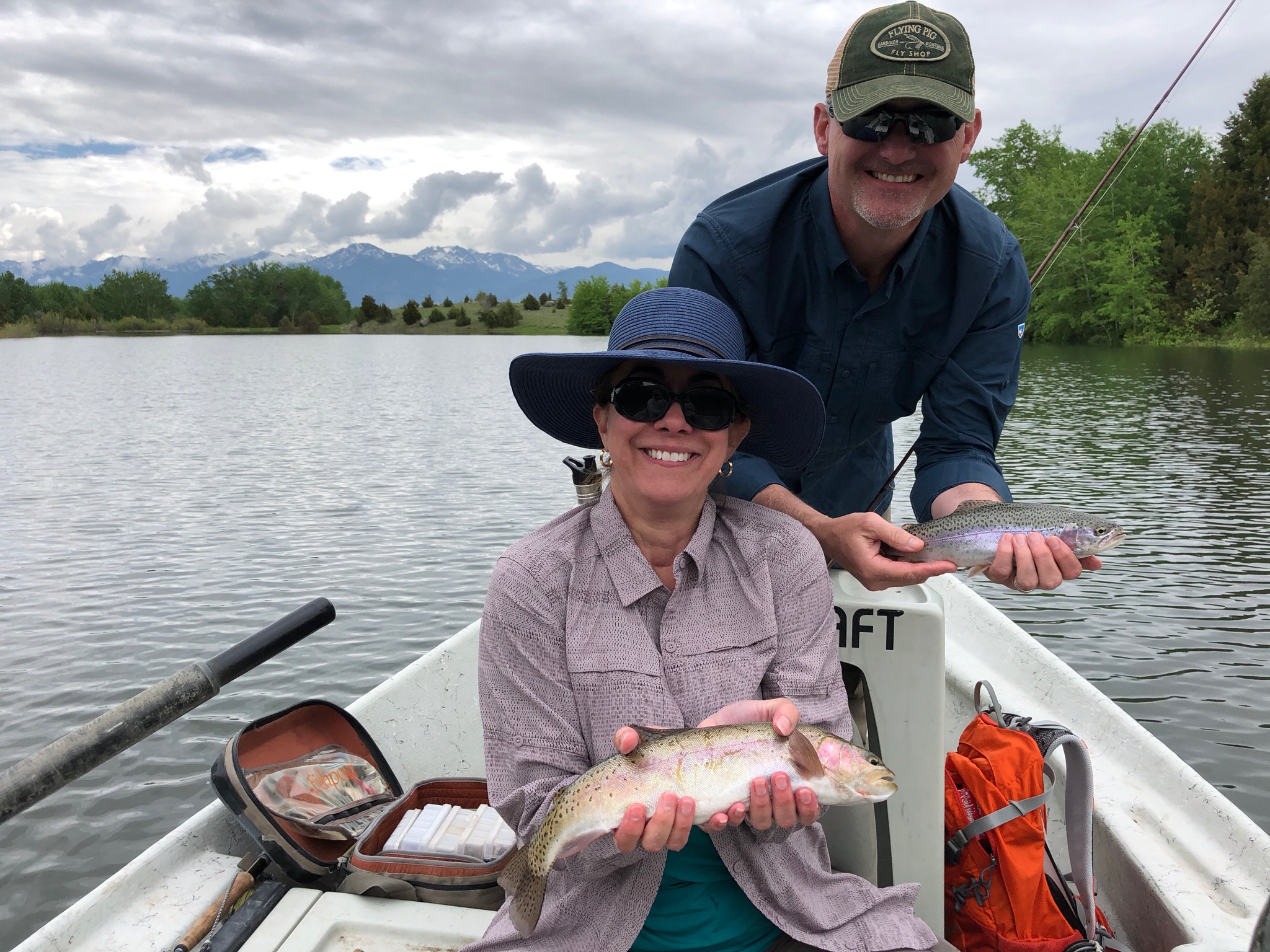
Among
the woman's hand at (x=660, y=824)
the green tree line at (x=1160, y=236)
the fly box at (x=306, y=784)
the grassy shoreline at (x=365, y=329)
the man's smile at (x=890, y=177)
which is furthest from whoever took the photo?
the grassy shoreline at (x=365, y=329)

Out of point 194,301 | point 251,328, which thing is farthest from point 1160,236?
point 194,301

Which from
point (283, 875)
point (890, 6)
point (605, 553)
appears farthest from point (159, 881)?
point (890, 6)

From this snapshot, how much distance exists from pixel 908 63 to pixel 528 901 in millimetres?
2721

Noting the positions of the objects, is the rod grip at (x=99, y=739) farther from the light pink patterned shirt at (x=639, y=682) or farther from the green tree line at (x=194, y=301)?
the green tree line at (x=194, y=301)

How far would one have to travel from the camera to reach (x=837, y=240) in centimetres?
348

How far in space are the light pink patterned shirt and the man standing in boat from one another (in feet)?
1.75

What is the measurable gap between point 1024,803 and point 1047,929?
0.40m

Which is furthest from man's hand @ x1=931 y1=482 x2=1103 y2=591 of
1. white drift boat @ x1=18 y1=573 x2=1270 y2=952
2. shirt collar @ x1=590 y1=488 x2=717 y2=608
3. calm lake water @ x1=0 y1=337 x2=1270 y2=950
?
calm lake water @ x1=0 y1=337 x2=1270 y2=950

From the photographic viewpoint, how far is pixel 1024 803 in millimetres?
3033

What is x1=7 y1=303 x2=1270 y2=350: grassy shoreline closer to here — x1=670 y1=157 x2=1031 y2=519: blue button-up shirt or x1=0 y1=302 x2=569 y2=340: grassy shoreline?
x1=0 y1=302 x2=569 y2=340: grassy shoreline

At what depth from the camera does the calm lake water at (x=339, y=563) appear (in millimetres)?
6789

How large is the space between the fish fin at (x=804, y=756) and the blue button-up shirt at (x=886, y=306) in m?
1.54

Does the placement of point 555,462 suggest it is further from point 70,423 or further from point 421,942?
point 421,942

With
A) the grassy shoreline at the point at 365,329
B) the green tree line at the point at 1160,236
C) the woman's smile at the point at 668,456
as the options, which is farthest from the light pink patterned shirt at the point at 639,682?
the grassy shoreline at the point at 365,329
